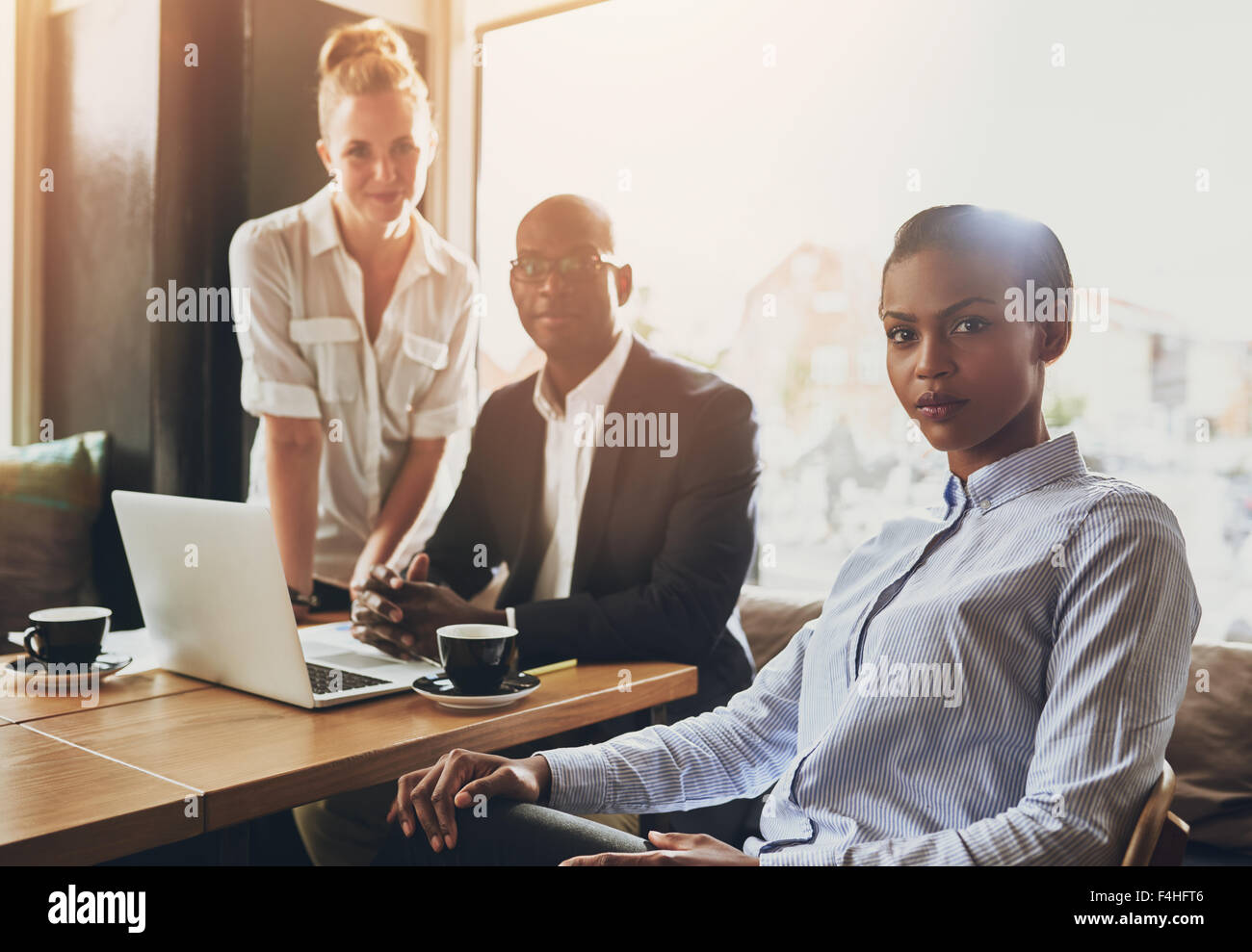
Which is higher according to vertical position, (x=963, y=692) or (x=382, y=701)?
(x=963, y=692)

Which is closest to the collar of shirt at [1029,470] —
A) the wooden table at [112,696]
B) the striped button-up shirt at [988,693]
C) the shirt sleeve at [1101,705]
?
the striped button-up shirt at [988,693]

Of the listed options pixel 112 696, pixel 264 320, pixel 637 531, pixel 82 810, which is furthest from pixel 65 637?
pixel 264 320

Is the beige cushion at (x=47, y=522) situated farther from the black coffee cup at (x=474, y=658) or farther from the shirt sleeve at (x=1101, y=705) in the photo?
the shirt sleeve at (x=1101, y=705)

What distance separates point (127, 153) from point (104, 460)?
847 mm

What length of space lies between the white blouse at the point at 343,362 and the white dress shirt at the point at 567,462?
1.80ft

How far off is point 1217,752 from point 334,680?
5.51 feet

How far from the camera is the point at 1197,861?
1.96 meters

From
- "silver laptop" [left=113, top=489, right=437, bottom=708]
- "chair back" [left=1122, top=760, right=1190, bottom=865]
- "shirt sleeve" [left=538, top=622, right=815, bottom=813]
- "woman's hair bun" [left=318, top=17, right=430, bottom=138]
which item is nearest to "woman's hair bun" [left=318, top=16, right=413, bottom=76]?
"woman's hair bun" [left=318, top=17, right=430, bottom=138]

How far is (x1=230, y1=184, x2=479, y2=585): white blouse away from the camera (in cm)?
280

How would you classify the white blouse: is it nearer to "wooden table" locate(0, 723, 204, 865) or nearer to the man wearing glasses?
the man wearing glasses

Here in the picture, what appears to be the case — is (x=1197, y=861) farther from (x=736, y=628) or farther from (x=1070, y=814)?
(x=1070, y=814)

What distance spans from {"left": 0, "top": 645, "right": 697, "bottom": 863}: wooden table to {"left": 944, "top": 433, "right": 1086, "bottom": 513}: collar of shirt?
721 mm

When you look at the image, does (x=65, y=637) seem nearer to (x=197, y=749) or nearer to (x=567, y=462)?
(x=197, y=749)
